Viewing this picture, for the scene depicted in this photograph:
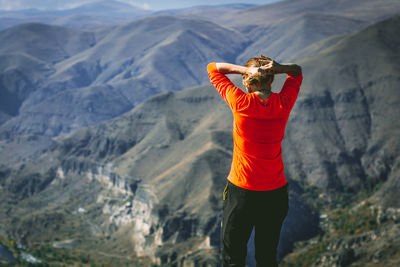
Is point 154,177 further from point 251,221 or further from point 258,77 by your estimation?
point 258,77

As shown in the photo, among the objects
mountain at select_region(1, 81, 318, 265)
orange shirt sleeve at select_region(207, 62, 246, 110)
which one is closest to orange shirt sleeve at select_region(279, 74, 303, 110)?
orange shirt sleeve at select_region(207, 62, 246, 110)

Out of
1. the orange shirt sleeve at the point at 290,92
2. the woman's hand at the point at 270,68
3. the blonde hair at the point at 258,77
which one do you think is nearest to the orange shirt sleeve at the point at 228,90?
the blonde hair at the point at 258,77

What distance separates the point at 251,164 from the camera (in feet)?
19.6

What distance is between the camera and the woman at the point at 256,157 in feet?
19.1

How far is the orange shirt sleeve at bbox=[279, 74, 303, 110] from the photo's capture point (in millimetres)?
6008

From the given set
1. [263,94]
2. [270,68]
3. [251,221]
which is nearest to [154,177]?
[251,221]

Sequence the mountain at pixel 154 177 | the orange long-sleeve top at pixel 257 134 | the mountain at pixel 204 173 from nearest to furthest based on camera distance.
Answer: the orange long-sleeve top at pixel 257 134, the mountain at pixel 204 173, the mountain at pixel 154 177

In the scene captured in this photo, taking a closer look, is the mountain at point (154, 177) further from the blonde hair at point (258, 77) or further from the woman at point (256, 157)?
the blonde hair at point (258, 77)

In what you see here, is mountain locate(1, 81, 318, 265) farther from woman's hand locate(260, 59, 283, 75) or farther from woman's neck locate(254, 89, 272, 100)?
woman's hand locate(260, 59, 283, 75)

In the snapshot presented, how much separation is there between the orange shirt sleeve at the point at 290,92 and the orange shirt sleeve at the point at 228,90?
66 centimetres

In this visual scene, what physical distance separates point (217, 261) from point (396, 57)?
7955 cm

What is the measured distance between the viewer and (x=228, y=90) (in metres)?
5.94

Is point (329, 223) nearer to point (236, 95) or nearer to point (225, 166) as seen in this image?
point (225, 166)

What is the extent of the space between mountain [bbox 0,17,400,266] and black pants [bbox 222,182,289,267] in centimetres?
4361
